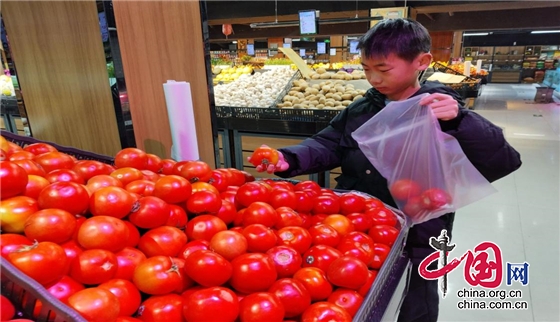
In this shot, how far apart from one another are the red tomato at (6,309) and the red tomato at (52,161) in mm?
631

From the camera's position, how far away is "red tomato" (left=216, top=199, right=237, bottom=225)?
1.06 meters

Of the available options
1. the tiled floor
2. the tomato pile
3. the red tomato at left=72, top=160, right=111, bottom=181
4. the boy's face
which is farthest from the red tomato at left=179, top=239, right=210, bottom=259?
the tiled floor

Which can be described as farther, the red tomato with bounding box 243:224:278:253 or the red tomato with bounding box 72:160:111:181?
the red tomato with bounding box 72:160:111:181

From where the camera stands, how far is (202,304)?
69 centimetres

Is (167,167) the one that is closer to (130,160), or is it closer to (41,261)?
(130,160)

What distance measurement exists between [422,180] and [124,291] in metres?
1.04

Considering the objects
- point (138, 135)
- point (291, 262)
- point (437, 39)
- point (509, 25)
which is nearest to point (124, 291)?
point (291, 262)

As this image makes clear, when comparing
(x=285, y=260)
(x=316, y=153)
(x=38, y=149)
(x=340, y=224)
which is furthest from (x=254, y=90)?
(x=285, y=260)

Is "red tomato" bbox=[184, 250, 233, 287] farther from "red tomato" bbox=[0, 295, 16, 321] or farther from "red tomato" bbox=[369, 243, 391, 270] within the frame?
"red tomato" bbox=[369, 243, 391, 270]

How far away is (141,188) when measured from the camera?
103 cm

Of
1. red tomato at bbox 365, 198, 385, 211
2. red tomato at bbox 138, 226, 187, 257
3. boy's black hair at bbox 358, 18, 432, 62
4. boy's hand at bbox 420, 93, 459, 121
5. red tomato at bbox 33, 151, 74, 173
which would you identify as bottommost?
red tomato at bbox 365, 198, 385, 211

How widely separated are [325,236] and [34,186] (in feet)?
2.51

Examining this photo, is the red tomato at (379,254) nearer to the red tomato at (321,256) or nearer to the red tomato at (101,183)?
the red tomato at (321,256)

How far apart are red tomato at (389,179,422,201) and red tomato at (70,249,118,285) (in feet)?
3.36
